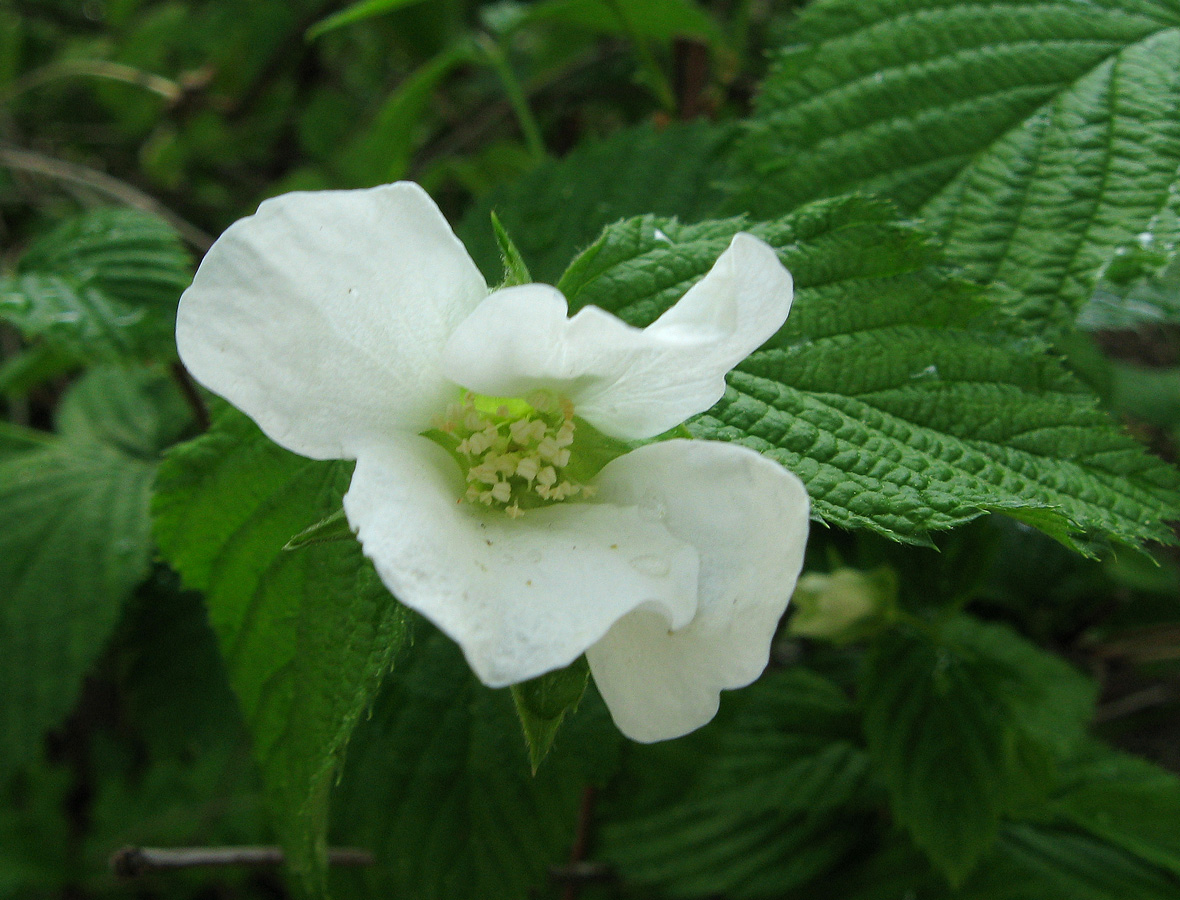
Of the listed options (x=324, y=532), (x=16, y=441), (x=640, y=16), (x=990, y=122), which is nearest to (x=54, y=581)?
(x=16, y=441)

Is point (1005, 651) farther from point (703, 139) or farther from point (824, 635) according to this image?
point (703, 139)

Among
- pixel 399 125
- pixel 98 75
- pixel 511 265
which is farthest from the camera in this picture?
pixel 98 75

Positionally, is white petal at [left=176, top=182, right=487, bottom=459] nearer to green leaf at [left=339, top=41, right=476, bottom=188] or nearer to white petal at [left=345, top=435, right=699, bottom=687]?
white petal at [left=345, top=435, right=699, bottom=687]

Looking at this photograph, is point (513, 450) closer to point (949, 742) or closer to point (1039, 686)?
point (949, 742)

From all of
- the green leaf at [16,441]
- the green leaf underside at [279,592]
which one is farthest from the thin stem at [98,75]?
the green leaf underside at [279,592]

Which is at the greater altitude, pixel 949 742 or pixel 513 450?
pixel 513 450

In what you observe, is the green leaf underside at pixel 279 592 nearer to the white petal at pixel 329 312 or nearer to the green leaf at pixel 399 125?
the white petal at pixel 329 312

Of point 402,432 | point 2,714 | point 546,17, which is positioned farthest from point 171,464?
point 546,17
